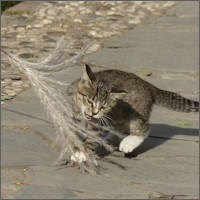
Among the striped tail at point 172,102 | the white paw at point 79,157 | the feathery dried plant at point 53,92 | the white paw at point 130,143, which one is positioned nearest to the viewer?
the feathery dried plant at point 53,92

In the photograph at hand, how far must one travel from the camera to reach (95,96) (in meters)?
5.41

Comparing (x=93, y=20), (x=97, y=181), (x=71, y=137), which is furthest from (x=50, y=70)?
(x=93, y=20)

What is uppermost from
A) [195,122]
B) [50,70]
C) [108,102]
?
[50,70]

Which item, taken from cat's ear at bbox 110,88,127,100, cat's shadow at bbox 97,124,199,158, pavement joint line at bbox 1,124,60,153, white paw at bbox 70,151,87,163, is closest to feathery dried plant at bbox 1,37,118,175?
white paw at bbox 70,151,87,163

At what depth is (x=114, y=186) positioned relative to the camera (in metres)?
4.54

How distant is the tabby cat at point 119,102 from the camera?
535 centimetres

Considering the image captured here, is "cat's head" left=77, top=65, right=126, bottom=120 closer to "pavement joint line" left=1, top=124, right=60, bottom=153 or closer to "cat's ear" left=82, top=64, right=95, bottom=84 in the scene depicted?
"cat's ear" left=82, top=64, right=95, bottom=84

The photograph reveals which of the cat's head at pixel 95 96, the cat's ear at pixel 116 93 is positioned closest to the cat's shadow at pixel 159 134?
the cat's head at pixel 95 96

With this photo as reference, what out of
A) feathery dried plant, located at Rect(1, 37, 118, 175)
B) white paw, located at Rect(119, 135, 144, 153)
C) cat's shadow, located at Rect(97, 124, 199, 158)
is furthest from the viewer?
cat's shadow, located at Rect(97, 124, 199, 158)

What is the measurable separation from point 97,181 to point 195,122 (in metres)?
1.93

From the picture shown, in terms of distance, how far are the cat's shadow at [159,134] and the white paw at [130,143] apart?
100 mm

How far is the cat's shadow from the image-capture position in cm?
556

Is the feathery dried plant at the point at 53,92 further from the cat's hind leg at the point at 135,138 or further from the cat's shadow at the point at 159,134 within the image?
the cat's shadow at the point at 159,134

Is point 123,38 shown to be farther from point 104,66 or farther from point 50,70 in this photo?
point 50,70
